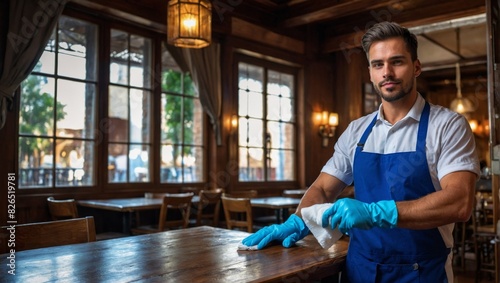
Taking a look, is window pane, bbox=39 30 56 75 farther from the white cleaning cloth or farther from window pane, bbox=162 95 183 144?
the white cleaning cloth

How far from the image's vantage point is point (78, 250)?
5.36 feet

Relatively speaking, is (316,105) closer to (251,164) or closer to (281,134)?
(281,134)

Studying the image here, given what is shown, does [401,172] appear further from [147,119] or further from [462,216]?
[147,119]

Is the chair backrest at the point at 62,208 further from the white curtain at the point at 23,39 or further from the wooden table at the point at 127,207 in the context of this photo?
the white curtain at the point at 23,39

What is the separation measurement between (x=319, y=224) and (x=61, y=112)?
416 centimetres

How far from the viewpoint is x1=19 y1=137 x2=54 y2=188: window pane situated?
4.54 metres

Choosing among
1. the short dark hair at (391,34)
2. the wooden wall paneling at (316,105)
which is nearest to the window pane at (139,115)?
the wooden wall paneling at (316,105)

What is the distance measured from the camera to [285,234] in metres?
1.72

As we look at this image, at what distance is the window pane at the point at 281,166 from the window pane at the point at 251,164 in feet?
0.76

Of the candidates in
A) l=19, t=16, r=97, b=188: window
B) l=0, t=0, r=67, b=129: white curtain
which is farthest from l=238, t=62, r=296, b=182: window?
l=0, t=0, r=67, b=129: white curtain

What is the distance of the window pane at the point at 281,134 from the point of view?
7238 mm

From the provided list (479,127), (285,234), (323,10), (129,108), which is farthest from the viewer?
(479,127)

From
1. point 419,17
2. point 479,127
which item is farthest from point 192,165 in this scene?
point 479,127

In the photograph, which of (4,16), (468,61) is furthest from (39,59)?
(468,61)
